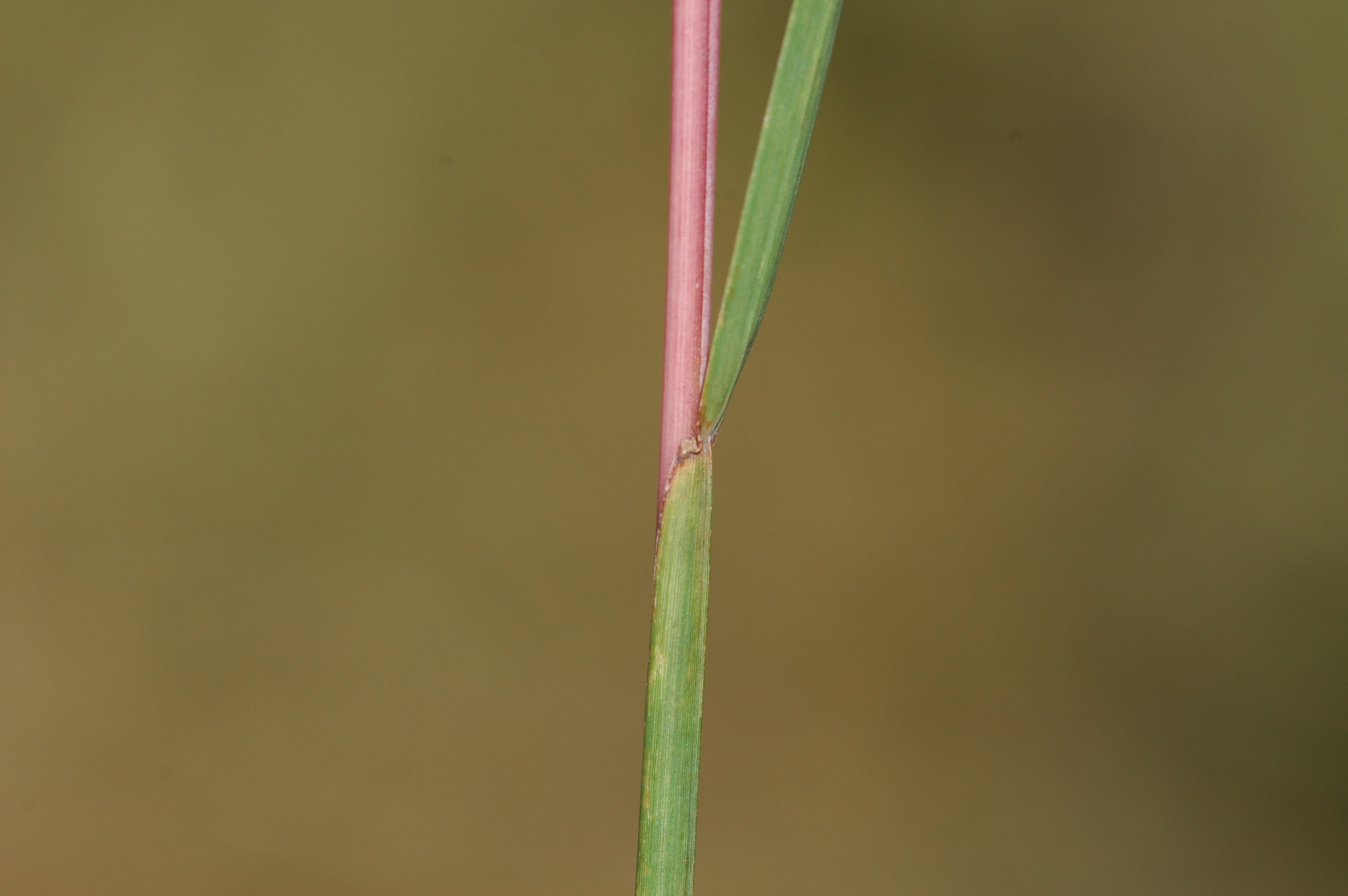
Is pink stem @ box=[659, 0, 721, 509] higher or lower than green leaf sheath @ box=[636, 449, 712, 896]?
higher

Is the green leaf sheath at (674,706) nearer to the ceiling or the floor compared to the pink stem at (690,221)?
nearer to the floor

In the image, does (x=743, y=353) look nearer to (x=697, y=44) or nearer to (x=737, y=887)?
(x=697, y=44)

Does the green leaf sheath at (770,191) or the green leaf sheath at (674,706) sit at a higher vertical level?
the green leaf sheath at (770,191)

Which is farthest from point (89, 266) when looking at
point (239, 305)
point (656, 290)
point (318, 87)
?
point (656, 290)
